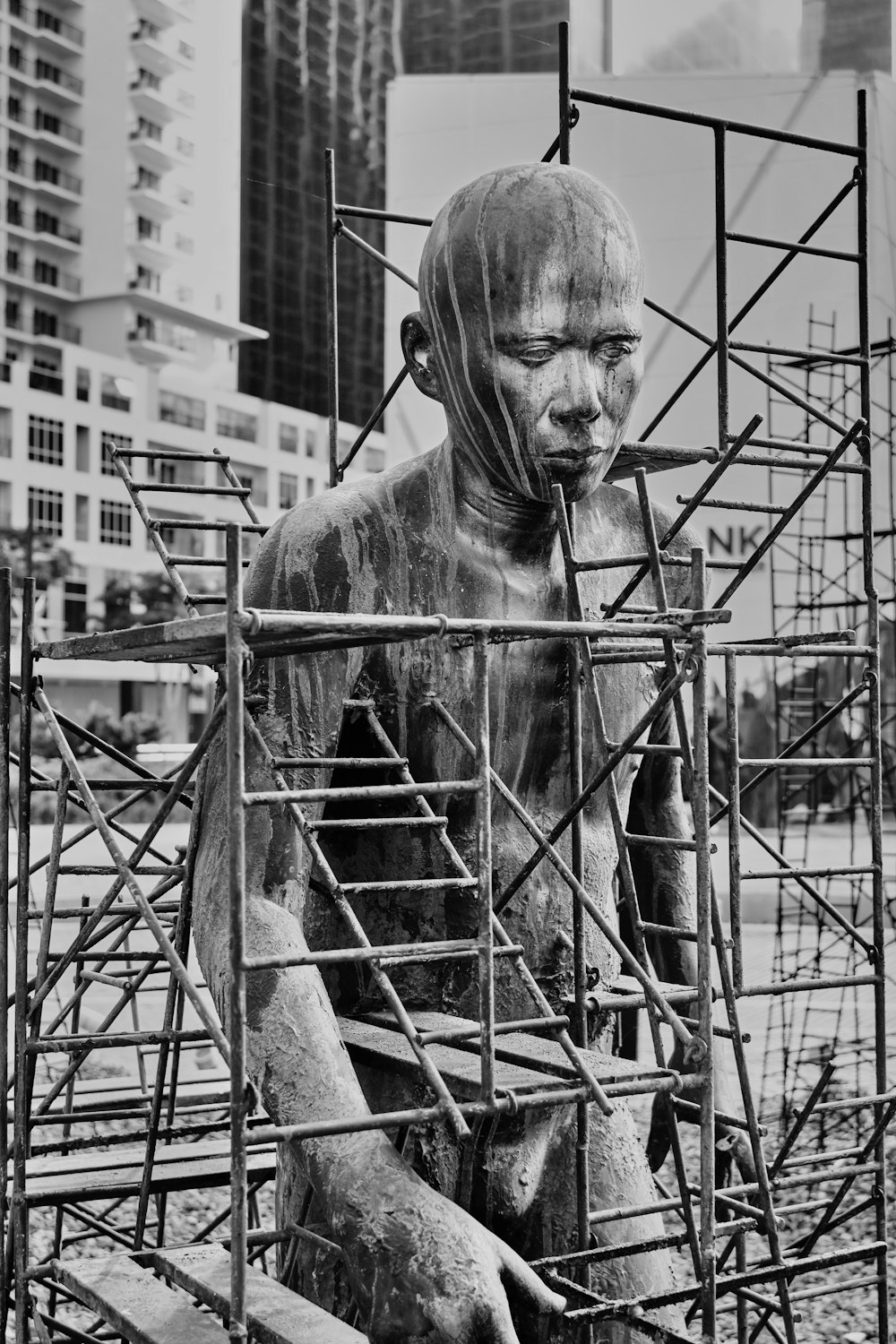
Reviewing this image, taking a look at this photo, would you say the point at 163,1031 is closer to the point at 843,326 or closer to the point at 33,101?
the point at 843,326

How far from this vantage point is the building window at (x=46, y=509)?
57.0 metres

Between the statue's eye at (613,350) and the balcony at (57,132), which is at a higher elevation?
the balcony at (57,132)

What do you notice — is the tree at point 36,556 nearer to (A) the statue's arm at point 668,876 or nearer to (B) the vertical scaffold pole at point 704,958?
(A) the statue's arm at point 668,876

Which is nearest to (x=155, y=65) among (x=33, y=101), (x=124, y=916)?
(x=33, y=101)

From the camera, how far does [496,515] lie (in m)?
5.41

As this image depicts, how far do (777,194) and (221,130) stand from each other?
46.0m

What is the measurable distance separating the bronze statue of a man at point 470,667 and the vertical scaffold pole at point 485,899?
0.34 meters

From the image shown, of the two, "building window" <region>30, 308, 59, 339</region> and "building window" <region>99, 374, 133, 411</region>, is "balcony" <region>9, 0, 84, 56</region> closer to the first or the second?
"building window" <region>30, 308, 59, 339</region>

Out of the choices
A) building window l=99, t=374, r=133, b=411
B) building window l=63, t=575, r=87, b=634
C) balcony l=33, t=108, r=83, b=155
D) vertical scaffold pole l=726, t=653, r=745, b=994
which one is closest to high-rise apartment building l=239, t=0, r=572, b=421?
building window l=99, t=374, r=133, b=411

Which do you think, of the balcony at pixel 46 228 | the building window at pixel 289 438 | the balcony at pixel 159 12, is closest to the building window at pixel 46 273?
the balcony at pixel 46 228

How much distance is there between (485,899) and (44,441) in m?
56.4

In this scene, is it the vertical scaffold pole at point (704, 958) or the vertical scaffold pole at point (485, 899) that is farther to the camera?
the vertical scaffold pole at point (704, 958)

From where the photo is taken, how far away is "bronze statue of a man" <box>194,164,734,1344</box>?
4.89 metres

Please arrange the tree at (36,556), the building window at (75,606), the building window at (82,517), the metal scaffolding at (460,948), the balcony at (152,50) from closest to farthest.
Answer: the metal scaffolding at (460,948), the tree at (36,556), the building window at (75,606), the building window at (82,517), the balcony at (152,50)
